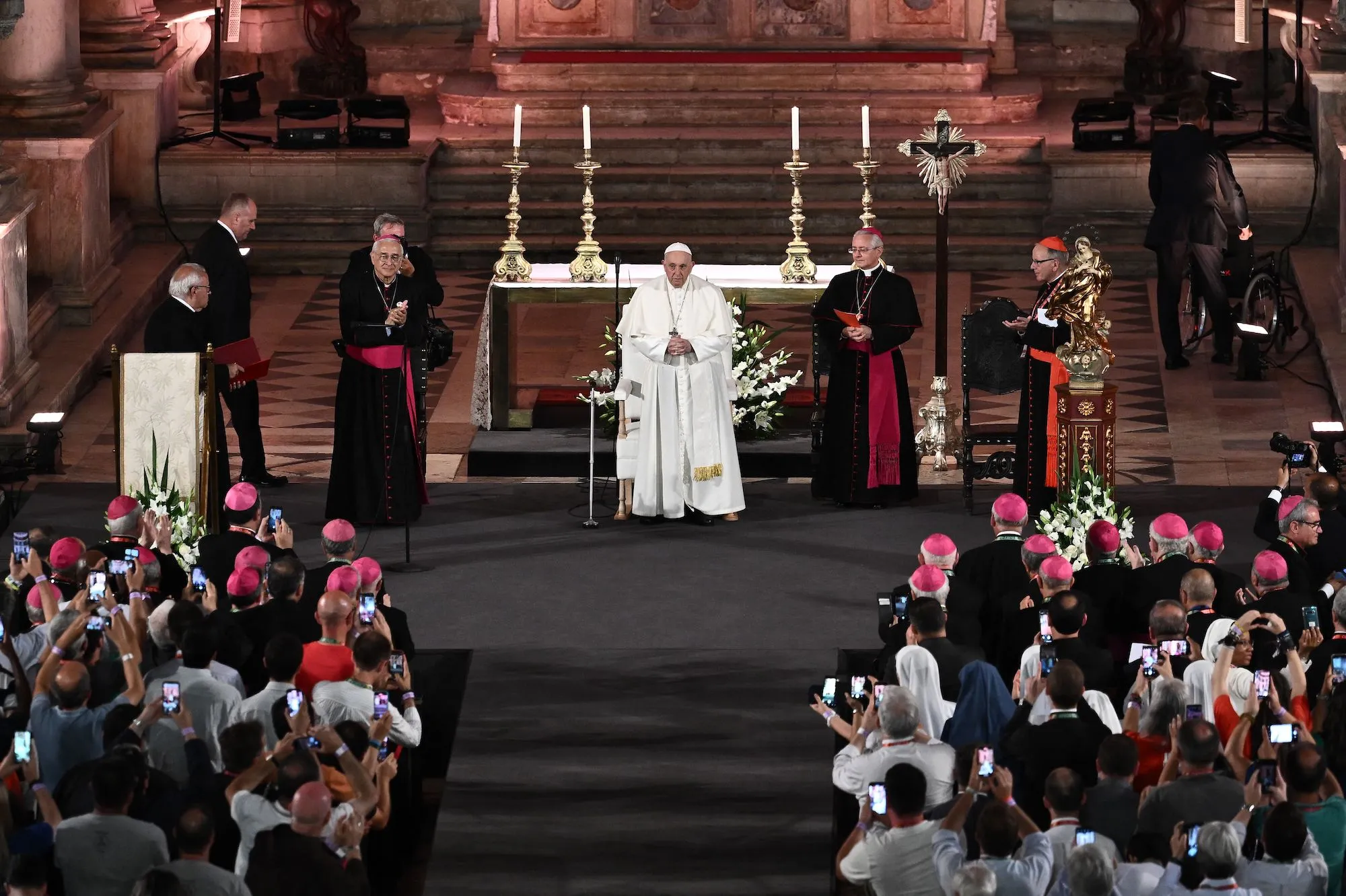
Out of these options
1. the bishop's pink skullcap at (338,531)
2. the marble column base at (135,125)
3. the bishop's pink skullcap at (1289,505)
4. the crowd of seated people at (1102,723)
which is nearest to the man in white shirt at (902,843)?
the crowd of seated people at (1102,723)

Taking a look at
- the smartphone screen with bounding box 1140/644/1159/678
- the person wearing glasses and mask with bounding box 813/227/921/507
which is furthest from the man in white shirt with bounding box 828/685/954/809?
the person wearing glasses and mask with bounding box 813/227/921/507

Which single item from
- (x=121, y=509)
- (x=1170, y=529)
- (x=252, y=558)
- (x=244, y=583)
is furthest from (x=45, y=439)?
(x=1170, y=529)

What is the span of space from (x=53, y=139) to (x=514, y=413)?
463 centimetres

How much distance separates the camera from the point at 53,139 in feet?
58.5

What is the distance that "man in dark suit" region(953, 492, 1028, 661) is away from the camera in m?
10.6

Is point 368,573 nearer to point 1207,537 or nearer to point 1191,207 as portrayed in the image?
point 1207,537

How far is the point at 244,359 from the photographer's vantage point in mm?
13203

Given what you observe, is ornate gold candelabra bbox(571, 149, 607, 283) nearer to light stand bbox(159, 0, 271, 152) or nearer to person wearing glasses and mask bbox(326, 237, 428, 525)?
person wearing glasses and mask bbox(326, 237, 428, 525)

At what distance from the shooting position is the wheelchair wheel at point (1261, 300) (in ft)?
56.2

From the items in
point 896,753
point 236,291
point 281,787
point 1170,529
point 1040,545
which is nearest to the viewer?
point 281,787

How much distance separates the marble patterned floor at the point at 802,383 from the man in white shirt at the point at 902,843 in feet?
21.9

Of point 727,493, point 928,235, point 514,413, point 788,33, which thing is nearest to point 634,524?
point 727,493

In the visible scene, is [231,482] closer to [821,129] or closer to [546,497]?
[546,497]

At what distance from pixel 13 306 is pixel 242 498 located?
18.4ft
